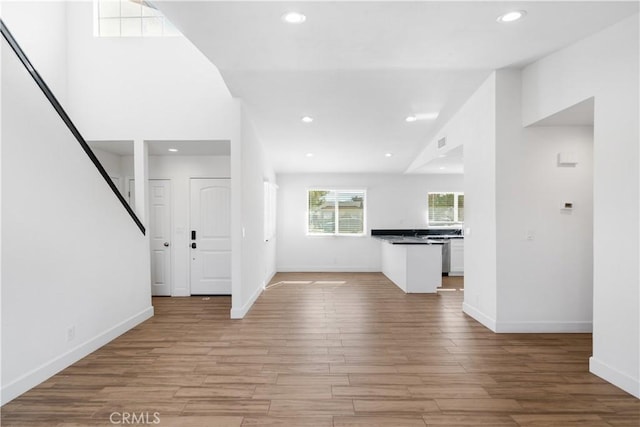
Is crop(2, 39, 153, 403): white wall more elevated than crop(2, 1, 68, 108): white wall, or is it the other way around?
crop(2, 1, 68, 108): white wall

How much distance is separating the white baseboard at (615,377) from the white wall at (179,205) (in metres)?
5.26

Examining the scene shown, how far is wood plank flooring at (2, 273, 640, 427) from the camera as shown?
2.21 metres

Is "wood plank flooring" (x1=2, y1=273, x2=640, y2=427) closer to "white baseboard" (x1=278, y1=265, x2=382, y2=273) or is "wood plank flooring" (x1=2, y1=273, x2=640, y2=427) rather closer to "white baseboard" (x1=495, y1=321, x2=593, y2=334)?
"white baseboard" (x1=495, y1=321, x2=593, y2=334)

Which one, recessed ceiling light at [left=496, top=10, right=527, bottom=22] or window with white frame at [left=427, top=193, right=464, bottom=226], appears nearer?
recessed ceiling light at [left=496, top=10, right=527, bottom=22]

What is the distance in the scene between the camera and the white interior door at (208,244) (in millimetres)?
5613

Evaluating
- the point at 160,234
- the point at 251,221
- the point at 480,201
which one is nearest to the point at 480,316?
the point at 480,201

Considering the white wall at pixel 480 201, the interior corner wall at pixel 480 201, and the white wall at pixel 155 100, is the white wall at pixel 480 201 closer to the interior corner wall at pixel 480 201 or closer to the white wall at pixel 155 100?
the interior corner wall at pixel 480 201

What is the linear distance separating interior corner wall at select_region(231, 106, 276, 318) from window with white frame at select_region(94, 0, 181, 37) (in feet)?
6.14

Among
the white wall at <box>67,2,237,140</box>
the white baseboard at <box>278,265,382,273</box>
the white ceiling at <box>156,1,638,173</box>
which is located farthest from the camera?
the white baseboard at <box>278,265,382,273</box>

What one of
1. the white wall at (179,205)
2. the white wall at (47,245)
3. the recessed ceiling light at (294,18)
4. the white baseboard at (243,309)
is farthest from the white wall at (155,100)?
the white baseboard at (243,309)

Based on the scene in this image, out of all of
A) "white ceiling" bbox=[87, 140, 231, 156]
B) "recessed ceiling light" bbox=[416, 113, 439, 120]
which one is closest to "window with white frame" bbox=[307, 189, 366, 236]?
"white ceiling" bbox=[87, 140, 231, 156]

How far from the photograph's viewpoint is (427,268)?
602 cm

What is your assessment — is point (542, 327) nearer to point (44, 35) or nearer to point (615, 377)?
point (615, 377)

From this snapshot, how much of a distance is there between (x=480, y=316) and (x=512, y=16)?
127 inches
